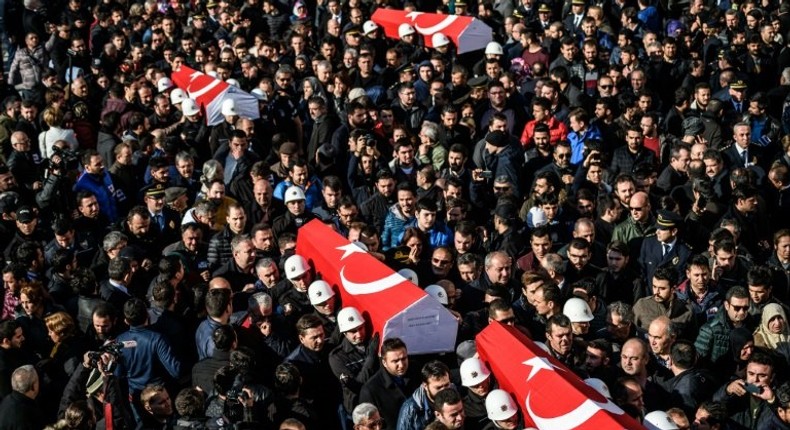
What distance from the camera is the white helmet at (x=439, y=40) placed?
598 inches

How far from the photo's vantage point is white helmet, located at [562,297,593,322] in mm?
8562

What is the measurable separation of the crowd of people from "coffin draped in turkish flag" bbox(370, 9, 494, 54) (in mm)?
122

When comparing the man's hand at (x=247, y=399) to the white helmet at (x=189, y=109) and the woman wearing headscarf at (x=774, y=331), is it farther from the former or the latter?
the white helmet at (x=189, y=109)

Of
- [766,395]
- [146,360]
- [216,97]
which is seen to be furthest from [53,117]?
[766,395]

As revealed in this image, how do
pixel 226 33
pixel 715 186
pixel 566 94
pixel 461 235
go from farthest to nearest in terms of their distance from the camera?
pixel 226 33 < pixel 566 94 < pixel 715 186 < pixel 461 235

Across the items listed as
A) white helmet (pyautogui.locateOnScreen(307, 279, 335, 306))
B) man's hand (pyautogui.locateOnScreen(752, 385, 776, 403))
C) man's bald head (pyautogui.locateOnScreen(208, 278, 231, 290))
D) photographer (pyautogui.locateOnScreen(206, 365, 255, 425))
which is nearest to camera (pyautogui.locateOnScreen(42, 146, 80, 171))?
man's bald head (pyautogui.locateOnScreen(208, 278, 231, 290))

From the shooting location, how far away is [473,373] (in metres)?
7.60

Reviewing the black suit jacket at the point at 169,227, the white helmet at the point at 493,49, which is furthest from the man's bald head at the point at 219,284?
the white helmet at the point at 493,49

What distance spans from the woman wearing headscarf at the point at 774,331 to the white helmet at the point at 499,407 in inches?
101

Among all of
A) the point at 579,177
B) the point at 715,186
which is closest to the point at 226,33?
the point at 579,177

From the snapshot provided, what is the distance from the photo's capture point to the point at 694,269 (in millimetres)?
9180

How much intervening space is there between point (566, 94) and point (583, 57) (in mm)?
916

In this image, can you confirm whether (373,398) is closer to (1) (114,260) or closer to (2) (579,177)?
(1) (114,260)

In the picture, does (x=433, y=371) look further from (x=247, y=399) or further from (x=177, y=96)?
(x=177, y=96)
